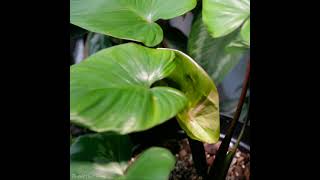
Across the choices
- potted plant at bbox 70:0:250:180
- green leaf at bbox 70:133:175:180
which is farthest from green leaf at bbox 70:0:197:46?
green leaf at bbox 70:133:175:180

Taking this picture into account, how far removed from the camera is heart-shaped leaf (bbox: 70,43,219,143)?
49 cm

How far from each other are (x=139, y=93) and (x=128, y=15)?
0.73 feet

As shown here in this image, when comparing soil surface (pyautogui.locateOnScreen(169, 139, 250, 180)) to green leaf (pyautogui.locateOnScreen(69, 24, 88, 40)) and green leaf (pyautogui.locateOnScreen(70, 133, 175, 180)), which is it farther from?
green leaf (pyautogui.locateOnScreen(69, 24, 88, 40))

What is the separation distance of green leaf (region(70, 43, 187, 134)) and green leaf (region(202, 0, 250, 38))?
0.09 meters

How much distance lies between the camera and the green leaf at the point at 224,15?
2.13 ft

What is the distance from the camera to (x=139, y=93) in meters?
0.54

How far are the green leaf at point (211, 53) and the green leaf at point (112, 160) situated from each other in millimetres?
A: 408
